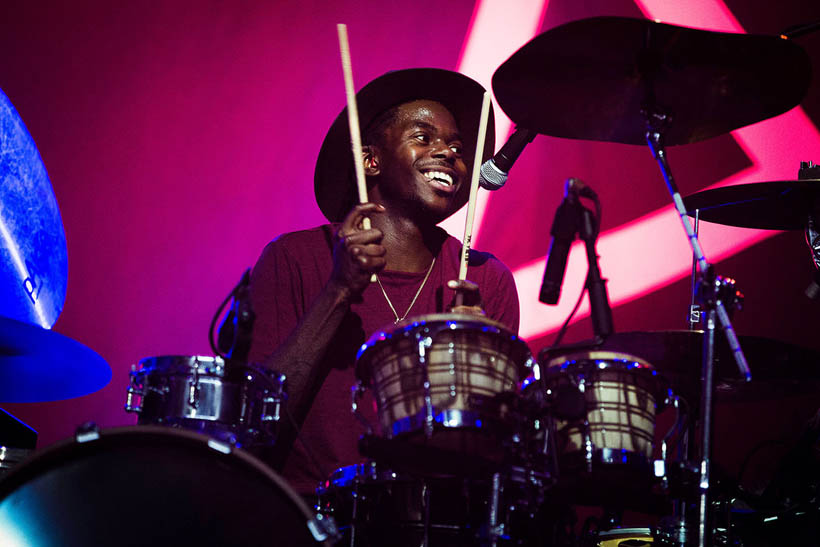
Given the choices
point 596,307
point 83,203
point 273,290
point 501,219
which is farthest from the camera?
point 501,219

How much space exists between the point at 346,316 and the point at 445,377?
1.06 meters

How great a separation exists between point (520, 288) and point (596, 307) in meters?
1.75

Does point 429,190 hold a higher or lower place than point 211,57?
lower

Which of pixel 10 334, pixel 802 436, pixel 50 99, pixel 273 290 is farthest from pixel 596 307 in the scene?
pixel 50 99

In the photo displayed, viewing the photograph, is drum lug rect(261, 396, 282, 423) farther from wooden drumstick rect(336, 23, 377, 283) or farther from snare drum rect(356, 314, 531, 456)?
wooden drumstick rect(336, 23, 377, 283)

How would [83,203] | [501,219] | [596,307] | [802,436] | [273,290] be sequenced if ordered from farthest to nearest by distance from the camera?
[501,219]
[83,203]
[273,290]
[802,436]
[596,307]

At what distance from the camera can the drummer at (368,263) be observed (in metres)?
2.49

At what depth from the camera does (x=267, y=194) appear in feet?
11.8

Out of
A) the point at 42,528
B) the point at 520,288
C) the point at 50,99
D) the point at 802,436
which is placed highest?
the point at 50,99

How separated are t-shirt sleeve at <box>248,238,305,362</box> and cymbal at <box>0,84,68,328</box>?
79 centimetres

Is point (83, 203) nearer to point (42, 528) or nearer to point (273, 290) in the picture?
point (273, 290)

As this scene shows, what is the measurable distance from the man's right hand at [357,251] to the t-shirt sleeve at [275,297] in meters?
0.46

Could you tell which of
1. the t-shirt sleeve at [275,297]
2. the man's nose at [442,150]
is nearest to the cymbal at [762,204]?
the man's nose at [442,150]

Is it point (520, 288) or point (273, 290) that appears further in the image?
point (520, 288)
